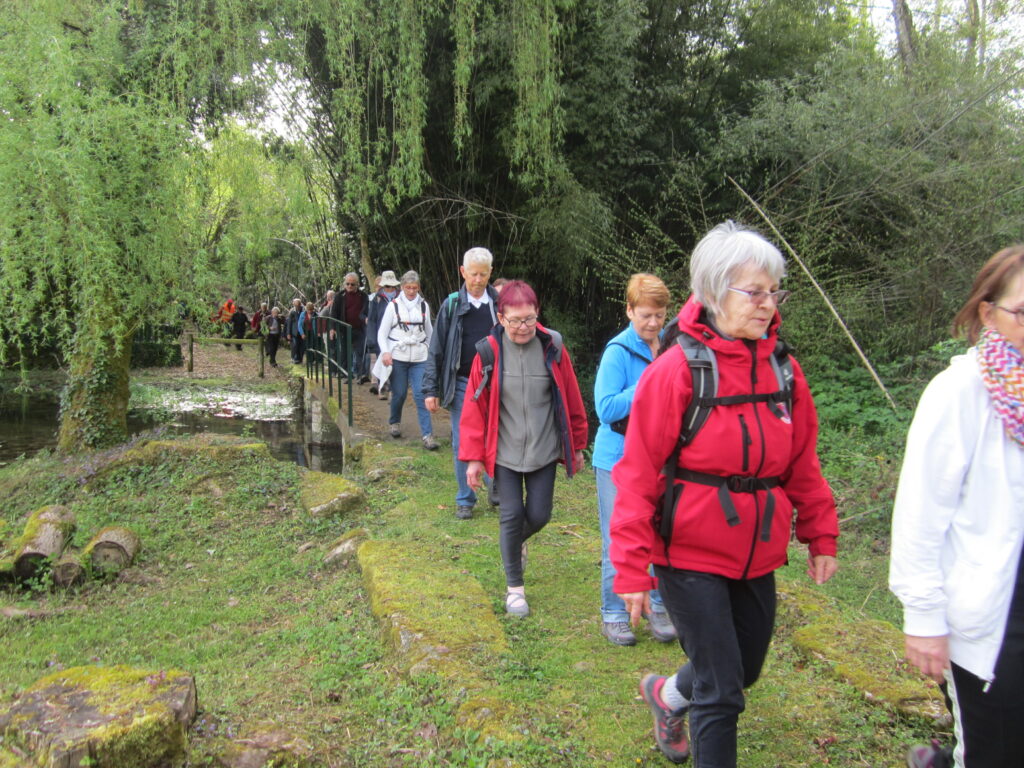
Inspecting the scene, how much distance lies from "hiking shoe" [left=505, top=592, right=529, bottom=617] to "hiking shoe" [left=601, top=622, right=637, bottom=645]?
481 millimetres

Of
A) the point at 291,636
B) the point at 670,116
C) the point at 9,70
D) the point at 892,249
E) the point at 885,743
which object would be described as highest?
the point at 670,116

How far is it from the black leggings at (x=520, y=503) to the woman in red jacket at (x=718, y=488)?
152 centimetres

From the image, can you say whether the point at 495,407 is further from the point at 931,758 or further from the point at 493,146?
the point at 493,146

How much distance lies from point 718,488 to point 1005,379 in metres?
0.68

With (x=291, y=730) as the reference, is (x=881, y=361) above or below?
above

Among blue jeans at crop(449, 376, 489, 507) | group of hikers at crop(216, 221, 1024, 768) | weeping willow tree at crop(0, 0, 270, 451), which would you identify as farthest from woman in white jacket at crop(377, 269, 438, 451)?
group of hikers at crop(216, 221, 1024, 768)

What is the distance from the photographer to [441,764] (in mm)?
2502

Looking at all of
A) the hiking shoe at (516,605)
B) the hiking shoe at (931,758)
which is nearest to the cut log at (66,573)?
the hiking shoe at (516,605)

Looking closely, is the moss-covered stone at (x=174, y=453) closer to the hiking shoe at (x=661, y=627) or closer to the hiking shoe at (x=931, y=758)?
the hiking shoe at (x=661, y=627)

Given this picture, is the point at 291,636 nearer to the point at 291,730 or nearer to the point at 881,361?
the point at 291,730

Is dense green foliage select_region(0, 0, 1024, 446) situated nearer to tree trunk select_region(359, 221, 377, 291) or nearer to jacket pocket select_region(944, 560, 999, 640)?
tree trunk select_region(359, 221, 377, 291)

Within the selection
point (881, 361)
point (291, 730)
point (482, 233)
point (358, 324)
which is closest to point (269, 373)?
point (358, 324)

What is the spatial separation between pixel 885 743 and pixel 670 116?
9.57m

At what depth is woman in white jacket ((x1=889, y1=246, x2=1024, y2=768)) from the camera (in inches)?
→ 65.5
